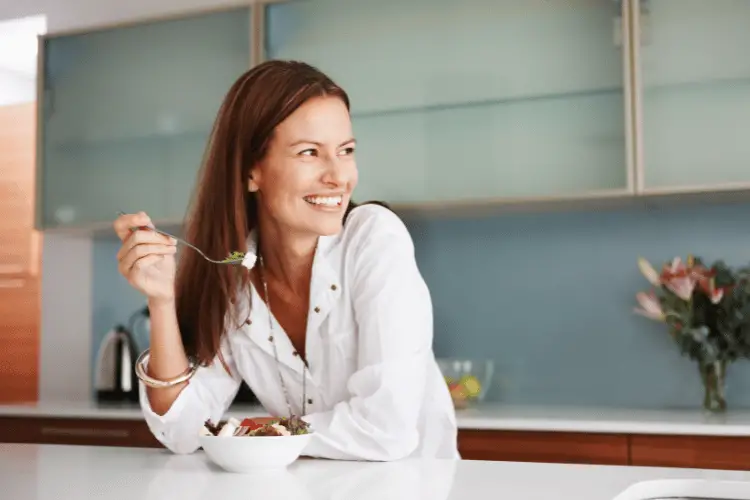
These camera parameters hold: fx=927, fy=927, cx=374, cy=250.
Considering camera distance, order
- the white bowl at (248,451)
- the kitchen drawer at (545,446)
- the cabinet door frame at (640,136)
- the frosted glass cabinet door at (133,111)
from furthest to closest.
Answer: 1. the frosted glass cabinet door at (133,111)
2. the cabinet door frame at (640,136)
3. the kitchen drawer at (545,446)
4. the white bowl at (248,451)

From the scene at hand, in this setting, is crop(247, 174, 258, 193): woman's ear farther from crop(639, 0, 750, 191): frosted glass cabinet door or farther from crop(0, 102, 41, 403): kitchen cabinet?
crop(0, 102, 41, 403): kitchen cabinet

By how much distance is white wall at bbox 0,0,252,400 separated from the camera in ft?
11.7

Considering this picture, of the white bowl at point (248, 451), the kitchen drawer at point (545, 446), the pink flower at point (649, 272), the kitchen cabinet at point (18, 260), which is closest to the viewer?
the white bowl at point (248, 451)

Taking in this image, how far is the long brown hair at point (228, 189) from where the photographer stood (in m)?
1.56

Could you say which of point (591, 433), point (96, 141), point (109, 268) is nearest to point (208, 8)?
point (96, 141)

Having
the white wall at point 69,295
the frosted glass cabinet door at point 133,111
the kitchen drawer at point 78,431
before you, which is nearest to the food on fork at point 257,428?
the kitchen drawer at point 78,431

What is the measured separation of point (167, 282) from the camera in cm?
148

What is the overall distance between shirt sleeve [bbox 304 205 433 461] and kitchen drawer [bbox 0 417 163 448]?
1500 millimetres

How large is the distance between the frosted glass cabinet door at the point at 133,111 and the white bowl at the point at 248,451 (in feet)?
6.56

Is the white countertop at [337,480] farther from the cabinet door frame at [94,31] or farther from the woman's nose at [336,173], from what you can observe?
the cabinet door frame at [94,31]

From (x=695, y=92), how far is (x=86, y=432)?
2.09m

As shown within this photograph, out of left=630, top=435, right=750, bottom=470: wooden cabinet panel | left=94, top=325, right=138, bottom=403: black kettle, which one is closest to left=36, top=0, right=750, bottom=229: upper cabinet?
left=94, top=325, right=138, bottom=403: black kettle

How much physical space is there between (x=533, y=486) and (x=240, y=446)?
1.26 ft

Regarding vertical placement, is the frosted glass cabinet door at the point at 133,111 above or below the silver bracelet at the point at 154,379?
above
